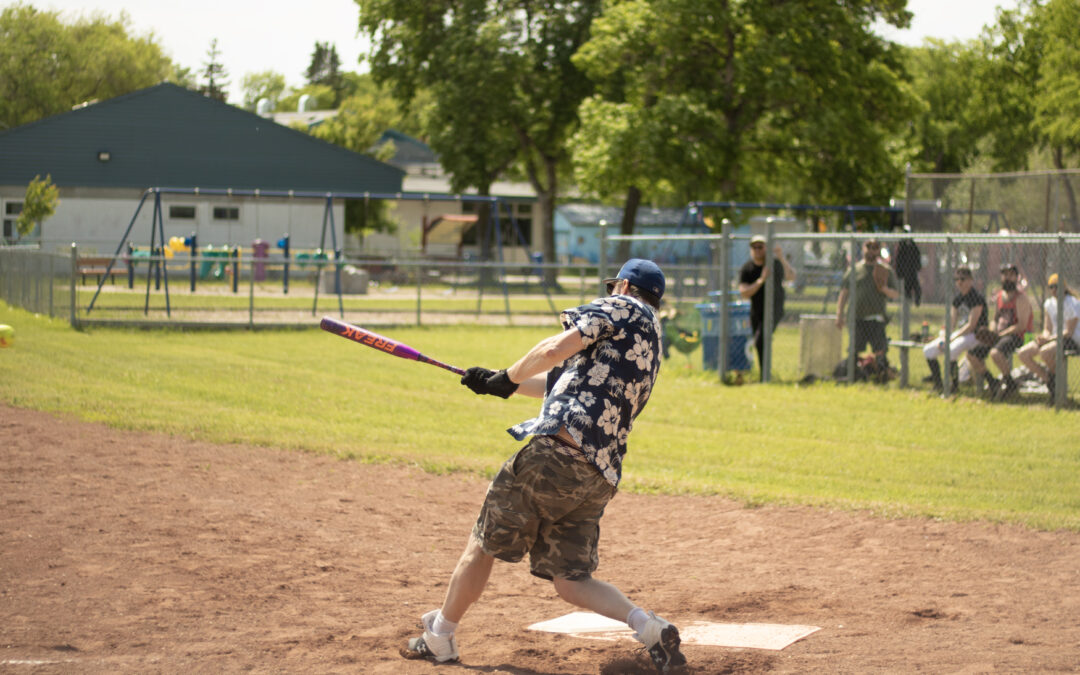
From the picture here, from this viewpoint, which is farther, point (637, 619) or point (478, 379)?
point (478, 379)

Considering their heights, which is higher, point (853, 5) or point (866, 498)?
point (853, 5)

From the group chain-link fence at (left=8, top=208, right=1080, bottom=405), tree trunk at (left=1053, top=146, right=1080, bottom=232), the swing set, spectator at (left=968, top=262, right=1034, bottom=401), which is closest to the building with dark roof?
the swing set

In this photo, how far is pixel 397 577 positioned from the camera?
605cm

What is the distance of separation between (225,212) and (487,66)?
12.0 metres

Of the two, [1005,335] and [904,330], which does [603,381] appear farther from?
[904,330]

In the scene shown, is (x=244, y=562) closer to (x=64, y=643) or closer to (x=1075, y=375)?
(x=64, y=643)

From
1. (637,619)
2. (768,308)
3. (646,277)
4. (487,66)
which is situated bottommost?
(637,619)

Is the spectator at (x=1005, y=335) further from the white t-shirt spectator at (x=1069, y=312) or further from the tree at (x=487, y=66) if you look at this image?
the tree at (x=487, y=66)

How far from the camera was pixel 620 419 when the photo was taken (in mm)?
4332

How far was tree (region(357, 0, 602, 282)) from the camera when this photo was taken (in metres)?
39.6

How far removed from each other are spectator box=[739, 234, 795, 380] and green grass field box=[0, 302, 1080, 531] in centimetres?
84

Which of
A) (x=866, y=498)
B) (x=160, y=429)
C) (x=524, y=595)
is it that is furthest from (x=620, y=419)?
(x=160, y=429)

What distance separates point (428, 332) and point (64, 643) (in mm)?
16502

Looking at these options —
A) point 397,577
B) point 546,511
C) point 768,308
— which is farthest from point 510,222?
point 546,511
